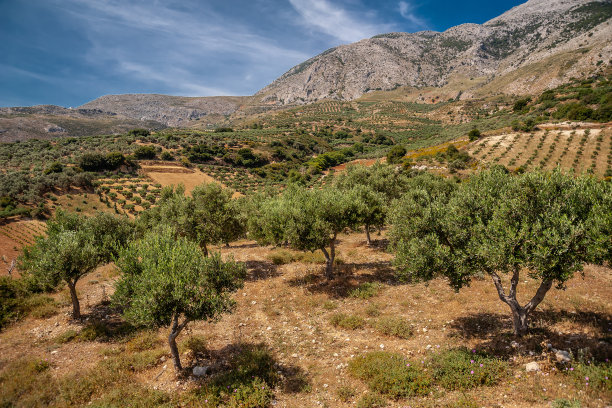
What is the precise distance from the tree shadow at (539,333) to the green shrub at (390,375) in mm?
4043

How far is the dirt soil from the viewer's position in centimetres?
998

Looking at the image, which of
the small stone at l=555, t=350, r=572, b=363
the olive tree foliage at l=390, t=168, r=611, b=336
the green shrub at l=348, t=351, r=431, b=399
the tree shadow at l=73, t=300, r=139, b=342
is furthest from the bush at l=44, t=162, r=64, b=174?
the small stone at l=555, t=350, r=572, b=363

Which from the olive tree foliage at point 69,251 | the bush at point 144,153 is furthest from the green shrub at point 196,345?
the bush at point 144,153

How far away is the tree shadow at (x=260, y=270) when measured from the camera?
23998mm

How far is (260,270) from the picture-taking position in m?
25.8

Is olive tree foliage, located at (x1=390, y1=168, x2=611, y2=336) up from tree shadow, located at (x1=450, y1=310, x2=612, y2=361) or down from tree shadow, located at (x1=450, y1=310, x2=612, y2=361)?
up

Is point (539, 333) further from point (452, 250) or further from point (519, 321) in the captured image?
point (452, 250)

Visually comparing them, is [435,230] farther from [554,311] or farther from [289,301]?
[289,301]

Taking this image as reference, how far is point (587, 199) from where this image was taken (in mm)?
10008

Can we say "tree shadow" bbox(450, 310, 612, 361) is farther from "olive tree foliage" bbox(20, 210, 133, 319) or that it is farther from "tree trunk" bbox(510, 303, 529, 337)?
"olive tree foliage" bbox(20, 210, 133, 319)

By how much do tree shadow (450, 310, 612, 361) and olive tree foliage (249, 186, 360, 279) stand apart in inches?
382

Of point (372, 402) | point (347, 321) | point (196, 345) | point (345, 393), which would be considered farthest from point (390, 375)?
point (196, 345)

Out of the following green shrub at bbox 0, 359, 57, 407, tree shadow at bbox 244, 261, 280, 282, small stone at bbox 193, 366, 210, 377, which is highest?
green shrub at bbox 0, 359, 57, 407

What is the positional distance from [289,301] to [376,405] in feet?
33.8
